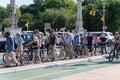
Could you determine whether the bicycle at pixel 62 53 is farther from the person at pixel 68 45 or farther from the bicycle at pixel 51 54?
the bicycle at pixel 51 54

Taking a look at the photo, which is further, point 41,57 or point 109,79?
point 41,57

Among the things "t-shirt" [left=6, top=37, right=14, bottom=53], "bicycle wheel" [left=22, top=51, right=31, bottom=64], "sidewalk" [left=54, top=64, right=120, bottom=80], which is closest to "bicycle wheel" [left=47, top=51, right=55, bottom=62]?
"bicycle wheel" [left=22, top=51, right=31, bottom=64]

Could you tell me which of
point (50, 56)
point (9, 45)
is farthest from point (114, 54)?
point (9, 45)

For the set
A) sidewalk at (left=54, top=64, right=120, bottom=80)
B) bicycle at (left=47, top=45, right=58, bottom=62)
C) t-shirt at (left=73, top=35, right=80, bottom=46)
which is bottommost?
sidewalk at (left=54, top=64, right=120, bottom=80)

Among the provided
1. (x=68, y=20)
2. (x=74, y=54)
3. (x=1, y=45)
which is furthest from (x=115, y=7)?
(x=74, y=54)

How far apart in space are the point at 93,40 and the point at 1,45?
8357 mm

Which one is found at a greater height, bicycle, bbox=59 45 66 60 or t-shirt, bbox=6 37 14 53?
t-shirt, bbox=6 37 14 53

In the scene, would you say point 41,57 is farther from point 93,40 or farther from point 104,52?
point 104,52

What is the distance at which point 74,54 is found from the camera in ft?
73.6

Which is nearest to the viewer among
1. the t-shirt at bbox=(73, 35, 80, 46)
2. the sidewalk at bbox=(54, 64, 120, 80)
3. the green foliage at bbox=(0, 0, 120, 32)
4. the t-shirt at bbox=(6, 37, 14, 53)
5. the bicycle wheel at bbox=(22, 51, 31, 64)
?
the sidewalk at bbox=(54, 64, 120, 80)

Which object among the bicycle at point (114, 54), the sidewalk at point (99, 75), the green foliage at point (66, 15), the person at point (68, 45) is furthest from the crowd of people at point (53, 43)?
the green foliage at point (66, 15)

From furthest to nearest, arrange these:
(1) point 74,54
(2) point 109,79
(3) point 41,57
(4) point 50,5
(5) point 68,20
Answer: (4) point 50,5 < (5) point 68,20 < (1) point 74,54 < (3) point 41,57 < (2) point 109,79

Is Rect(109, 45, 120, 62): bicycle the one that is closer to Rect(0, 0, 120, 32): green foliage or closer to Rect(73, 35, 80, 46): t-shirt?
Rect(73, 35, 80, 46): t-shirt

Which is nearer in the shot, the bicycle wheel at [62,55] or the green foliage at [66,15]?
the bicycle wheel at [62,55]
